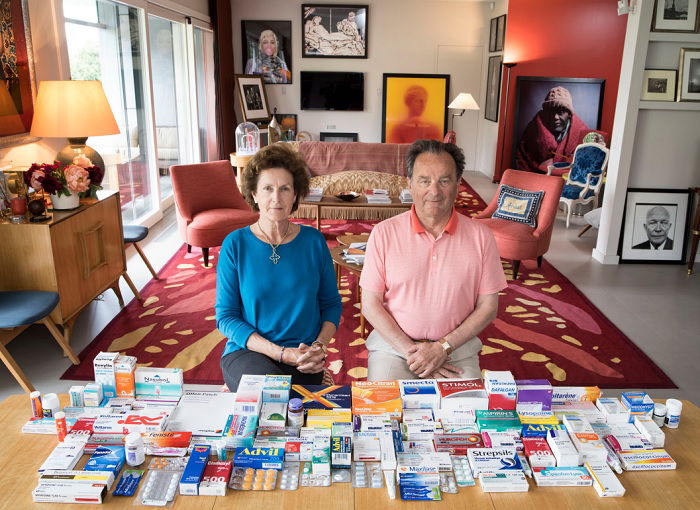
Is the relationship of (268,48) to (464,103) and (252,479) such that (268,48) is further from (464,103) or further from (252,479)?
(252,479)

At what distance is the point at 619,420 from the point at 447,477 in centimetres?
55

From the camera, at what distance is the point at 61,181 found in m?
3.35

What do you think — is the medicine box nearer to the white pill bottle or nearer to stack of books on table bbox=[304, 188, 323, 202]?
the white pill bottle

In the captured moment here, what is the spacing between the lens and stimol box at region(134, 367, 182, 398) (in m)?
1.64

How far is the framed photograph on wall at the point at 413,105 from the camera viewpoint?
10281 millimetres

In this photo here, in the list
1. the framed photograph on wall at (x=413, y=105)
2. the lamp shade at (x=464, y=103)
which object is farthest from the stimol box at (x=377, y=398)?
the framed photograph on wall at (x=413, y=105)

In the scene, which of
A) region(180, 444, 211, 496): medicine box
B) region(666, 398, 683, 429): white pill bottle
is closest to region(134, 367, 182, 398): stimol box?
region(180, 444, 211, 496): medicine box

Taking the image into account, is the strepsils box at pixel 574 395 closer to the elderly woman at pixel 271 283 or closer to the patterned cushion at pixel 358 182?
the elderly woman at pixel 271 283

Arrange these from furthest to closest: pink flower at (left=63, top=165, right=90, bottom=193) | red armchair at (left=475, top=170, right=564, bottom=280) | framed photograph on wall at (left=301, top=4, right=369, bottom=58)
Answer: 1. framed photograph on wall at (left=301, top=4, right=369, bottom=58)
2. red armchair at (left=475, top=170, right=564, bottom=280)
3. pink flower at (left=63, top=165, right=90, bottom=193)

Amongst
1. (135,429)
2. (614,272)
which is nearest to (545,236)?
(614,272)

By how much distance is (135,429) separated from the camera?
4.91 ft

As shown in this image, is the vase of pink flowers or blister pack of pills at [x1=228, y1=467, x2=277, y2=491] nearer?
blister pack of pills at [x1=228, y1=467, x2=277, y2=491]

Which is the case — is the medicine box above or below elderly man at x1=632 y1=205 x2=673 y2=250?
above

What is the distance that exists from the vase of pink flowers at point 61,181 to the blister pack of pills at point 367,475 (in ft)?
8.71
